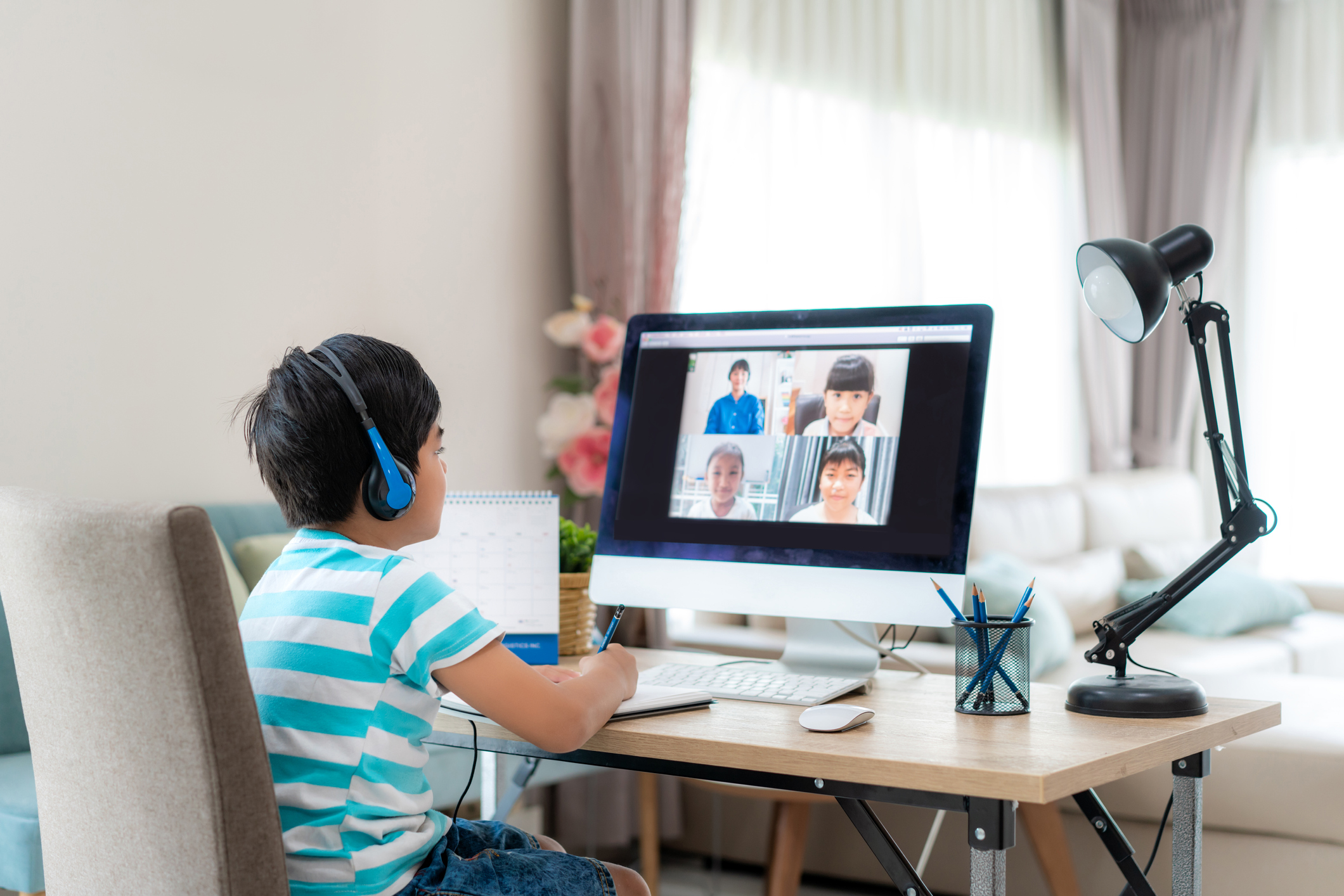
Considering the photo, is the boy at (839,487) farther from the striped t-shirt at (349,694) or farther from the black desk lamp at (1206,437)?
the striped t-shirt at (349,694)

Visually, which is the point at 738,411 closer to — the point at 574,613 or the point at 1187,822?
the point at 574,613

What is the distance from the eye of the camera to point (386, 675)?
1.09 metres

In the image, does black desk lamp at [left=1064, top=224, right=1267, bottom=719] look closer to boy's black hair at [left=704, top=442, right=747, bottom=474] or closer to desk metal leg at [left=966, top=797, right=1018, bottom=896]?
desk metal leg at [left=966, top=797, right=1018, bottom=896]

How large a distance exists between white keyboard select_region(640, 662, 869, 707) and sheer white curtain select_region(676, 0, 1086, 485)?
1.68 m

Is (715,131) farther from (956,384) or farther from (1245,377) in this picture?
(1245,377)

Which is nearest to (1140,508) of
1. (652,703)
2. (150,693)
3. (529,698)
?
(652,703)

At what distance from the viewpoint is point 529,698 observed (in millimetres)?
1116

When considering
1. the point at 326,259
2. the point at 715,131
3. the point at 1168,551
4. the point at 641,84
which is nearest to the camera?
the point at 326,259

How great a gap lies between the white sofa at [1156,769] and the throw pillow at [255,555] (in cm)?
96

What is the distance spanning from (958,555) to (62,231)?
167cm

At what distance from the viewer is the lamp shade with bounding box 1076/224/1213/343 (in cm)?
127

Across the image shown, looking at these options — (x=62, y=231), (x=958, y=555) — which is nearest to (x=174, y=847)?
(x=958, y=555)

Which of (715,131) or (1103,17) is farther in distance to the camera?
(1103,17)

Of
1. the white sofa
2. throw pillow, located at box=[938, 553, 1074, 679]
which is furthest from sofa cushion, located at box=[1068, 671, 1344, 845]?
throw pillow, located at box=[938, 553, 1074, 679]
